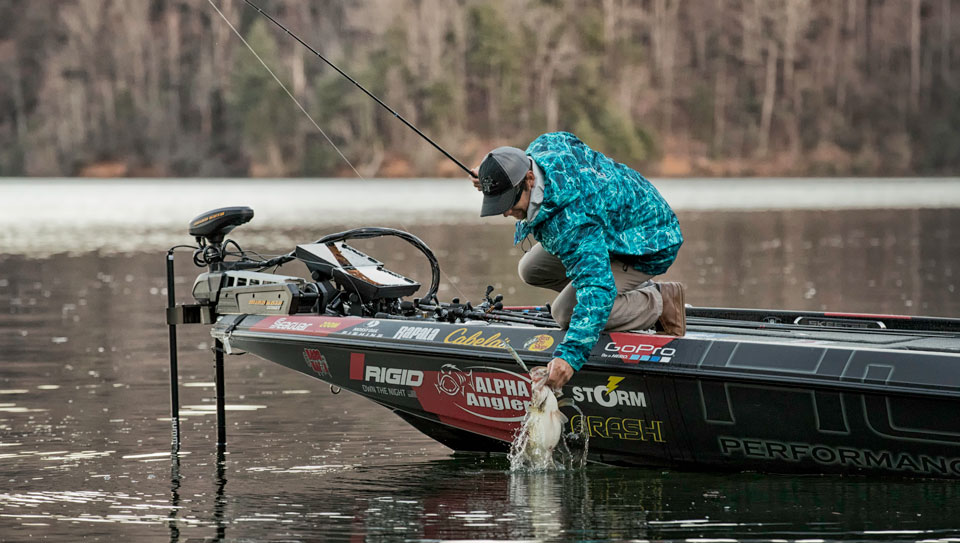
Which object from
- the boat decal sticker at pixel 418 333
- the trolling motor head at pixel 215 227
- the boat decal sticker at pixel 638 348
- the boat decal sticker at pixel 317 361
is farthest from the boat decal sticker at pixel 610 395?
the trolling motor head at pixel 215 227

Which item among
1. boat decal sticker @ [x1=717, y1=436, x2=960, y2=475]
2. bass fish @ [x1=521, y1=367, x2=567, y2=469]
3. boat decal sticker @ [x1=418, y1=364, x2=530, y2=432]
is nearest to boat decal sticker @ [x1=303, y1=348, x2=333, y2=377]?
boat decal sticker @ [x1=418, y1=364, x2=530, y2=432]

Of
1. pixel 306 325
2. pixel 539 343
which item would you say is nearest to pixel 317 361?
pixel 306 325

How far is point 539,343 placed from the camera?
674 cm

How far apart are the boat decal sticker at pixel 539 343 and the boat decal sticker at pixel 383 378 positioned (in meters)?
0.66

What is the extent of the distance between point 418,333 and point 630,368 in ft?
3.88

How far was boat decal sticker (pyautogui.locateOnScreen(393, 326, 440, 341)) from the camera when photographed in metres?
7.08

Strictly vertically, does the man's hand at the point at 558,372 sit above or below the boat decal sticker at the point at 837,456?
above

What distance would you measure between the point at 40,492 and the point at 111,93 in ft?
246

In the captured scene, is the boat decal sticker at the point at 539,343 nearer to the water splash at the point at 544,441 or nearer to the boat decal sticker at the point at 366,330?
the water splash at the point at 544,441

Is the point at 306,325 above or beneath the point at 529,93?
beneath

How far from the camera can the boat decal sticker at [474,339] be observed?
6.86m

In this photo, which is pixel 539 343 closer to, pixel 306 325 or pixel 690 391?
pixel 690 391

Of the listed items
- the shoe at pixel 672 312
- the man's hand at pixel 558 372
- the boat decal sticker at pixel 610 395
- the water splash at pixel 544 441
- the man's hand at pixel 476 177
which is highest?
the man's hand at pixel 476 177

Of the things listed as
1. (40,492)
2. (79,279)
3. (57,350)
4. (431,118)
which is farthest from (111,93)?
(40,492)
